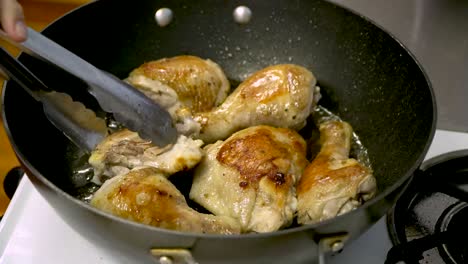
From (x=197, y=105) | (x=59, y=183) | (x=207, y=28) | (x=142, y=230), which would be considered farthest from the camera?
(x=207, y=28)

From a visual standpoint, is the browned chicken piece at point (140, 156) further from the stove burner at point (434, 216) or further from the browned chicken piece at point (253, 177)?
the stove burner at point (434, 216)

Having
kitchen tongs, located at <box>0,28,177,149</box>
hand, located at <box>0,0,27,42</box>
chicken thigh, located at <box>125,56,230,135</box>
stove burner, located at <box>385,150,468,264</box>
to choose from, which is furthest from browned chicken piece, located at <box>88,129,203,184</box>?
stove burner, located at <box>385,150,468,264</box>

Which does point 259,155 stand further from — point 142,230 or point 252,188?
point 142,230

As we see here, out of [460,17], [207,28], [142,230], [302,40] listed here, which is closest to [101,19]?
[207,28]

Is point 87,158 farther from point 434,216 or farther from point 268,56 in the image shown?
point 434,216

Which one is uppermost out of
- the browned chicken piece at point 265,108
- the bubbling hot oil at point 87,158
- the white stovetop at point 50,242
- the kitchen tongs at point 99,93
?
the kitchen tongs at point 99,93

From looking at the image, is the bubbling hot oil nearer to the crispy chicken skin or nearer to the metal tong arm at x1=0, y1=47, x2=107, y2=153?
the metal tong arm at x1=0, y1=47, x2=107, y2=153


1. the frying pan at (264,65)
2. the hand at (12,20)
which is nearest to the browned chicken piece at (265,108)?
the frying pan at (264,65)

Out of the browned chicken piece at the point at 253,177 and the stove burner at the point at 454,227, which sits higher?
the browned chicken piece at the point at 253,177
